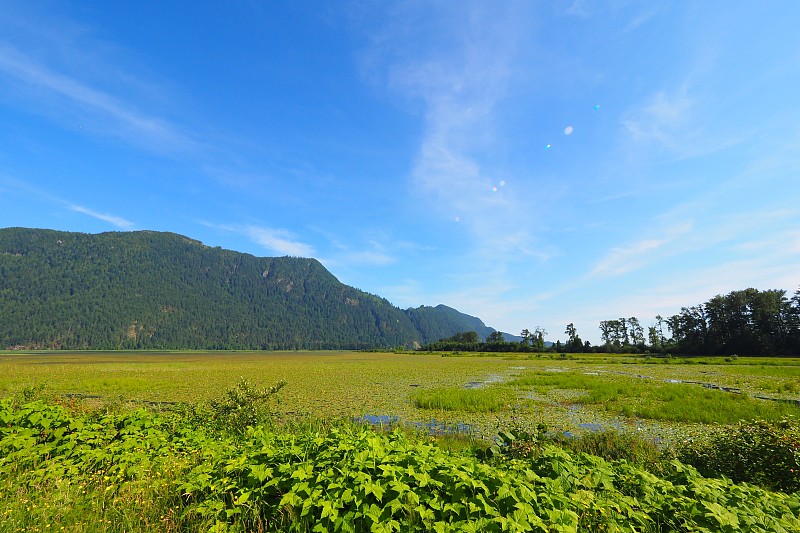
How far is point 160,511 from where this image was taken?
479 centimetres

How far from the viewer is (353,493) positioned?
3.92 metres

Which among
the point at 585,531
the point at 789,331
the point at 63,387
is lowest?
the point at 63,387

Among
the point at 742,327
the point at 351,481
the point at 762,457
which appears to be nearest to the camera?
the point at 351,481

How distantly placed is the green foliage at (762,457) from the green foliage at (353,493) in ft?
8.33

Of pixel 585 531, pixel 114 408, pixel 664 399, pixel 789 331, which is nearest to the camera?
pixel 585 531

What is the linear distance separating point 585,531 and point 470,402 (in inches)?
611

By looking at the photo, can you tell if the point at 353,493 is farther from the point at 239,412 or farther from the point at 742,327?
the point at 742,327

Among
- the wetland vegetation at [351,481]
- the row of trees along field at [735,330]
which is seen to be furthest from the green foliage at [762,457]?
the row of trees along field at [735,330]

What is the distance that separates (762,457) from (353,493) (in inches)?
313

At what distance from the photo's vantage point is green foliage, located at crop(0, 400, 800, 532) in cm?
366

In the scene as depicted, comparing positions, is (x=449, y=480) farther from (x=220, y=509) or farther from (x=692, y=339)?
(x=692, y=339)

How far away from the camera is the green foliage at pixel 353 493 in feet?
12.0

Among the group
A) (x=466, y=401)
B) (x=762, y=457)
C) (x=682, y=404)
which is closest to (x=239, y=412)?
(x=762, y=457)

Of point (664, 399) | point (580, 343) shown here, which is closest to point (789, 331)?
point (580, 343)
